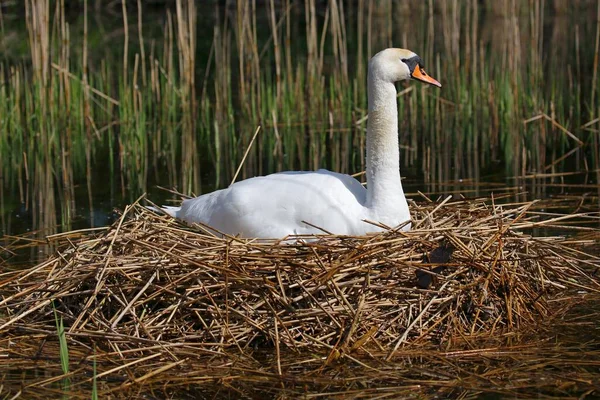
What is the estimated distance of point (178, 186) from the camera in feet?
30.6

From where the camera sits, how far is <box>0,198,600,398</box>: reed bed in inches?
183

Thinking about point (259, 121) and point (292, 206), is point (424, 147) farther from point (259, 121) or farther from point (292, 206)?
point (292, 206)

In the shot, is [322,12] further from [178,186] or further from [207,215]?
[207,215]

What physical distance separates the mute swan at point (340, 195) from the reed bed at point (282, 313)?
0.19 metres

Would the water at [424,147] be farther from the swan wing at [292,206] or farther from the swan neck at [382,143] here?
the swan neck at [382,143]

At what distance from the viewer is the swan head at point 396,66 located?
5656 mm

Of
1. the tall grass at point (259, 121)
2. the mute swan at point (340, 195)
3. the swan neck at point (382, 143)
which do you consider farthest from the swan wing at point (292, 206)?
the tall grass at point (259, 121)

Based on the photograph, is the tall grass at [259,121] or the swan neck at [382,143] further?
the tall grass at [259,121]

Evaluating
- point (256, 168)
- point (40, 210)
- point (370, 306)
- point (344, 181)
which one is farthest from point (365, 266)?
point (256, 168)

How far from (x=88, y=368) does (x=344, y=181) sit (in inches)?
73.4

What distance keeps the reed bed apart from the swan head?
0.81m

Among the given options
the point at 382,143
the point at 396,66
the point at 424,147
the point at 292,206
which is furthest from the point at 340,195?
the point at 424,147

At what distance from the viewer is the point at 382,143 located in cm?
578

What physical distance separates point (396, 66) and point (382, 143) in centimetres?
45
